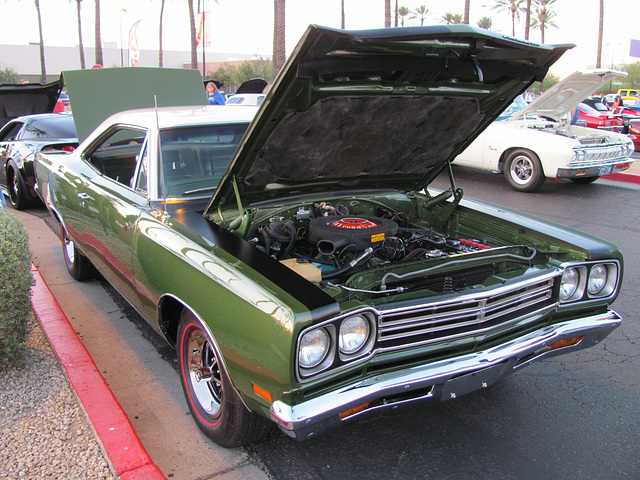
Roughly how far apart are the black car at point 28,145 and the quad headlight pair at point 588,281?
5940 mm

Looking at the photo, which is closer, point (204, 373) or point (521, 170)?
point (204, 373)

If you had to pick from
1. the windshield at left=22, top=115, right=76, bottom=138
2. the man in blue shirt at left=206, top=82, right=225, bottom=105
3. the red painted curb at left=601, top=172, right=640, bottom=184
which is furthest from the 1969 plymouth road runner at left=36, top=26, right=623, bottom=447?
the red painted curb at left=601, top=172, right=640, bottom=184

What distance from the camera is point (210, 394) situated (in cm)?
276

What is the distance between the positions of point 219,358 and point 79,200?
7.26ft

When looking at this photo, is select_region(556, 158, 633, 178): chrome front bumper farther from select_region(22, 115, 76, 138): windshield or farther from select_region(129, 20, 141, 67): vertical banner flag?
select_region(129, 20, 141, 67): vertical banner flag

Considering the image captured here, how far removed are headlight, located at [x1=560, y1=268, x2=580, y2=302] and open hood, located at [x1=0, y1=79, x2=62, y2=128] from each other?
7.73 m

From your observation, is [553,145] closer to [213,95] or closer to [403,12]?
[213,95]

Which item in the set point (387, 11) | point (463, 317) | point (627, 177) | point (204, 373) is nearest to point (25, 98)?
point (204, 373)

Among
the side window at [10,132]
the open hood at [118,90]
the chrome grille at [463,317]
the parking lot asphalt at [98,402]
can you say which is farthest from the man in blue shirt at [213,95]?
the chrome grille at [463,317]

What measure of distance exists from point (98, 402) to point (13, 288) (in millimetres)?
776

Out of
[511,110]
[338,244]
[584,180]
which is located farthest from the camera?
[511,110]

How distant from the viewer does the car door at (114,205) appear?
3295mm

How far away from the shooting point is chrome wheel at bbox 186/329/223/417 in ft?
8.81

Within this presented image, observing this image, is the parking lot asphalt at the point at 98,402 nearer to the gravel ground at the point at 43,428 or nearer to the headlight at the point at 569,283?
the gravel ground at the point at 43,428
